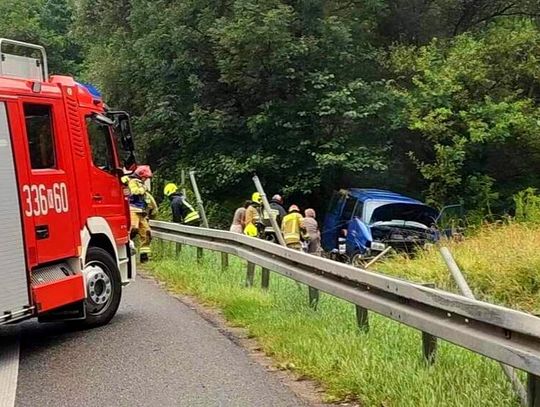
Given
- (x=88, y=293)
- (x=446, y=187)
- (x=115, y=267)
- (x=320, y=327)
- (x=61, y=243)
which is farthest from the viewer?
(x=446, y=187)

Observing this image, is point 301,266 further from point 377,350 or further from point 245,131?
point 245,131

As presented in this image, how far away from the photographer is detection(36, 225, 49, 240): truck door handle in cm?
740

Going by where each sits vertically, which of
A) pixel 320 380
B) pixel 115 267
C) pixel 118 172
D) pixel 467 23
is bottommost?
pixel 320 380

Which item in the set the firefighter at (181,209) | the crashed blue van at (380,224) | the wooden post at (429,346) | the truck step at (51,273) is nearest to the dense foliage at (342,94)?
the crashed blue van at (380,224)

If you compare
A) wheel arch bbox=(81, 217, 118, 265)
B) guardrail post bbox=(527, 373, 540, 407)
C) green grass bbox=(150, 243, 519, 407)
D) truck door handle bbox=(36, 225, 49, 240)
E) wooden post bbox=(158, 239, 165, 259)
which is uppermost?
truck door handle bbox=(36, 225, 49, 240)

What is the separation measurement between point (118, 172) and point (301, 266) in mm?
2614

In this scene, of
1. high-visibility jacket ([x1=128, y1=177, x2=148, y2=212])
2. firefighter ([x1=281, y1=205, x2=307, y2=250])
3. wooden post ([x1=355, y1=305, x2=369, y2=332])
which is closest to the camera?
wooden post ([x1=355, y1=305, x2=369, y2=332])

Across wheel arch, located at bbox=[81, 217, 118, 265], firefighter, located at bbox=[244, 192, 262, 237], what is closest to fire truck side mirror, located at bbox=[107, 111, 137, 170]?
wheel arch, located at bbox=[81, 217, 118, 265]

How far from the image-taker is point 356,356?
19.9 feet

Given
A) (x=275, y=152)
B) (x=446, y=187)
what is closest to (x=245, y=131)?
(x=275, y=152)

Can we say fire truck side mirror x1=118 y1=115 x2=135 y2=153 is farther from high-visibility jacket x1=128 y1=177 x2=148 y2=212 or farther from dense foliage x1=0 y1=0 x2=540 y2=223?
dense foliage x1=0 y1=0 x2=540 y2=223

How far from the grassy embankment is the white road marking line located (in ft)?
7.29

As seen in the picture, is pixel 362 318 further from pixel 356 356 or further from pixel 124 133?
pixel 124 133

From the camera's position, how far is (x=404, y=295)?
5871 millimetres
